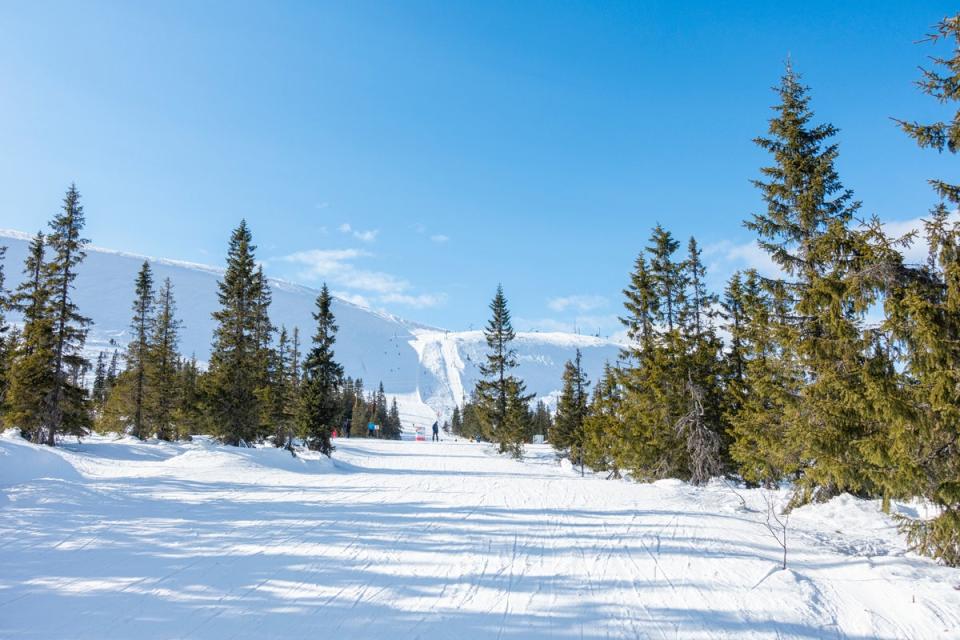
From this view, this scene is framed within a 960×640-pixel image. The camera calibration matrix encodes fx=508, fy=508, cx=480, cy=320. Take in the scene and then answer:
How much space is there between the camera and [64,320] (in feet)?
78.1

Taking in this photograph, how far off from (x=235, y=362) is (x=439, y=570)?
2312 centimetres

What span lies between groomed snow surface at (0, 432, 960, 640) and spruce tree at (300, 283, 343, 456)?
16454 millimetres

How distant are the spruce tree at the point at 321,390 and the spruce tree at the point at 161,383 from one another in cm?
946

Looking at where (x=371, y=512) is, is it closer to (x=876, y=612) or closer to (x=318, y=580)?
(x=318, y=580)

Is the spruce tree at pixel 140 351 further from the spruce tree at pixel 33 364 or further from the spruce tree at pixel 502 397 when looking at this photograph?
the spruce tree at pixel 502 397

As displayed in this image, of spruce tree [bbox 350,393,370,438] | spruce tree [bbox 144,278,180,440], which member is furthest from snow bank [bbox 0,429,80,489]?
spruce tree [bbox 350,393,370,438]

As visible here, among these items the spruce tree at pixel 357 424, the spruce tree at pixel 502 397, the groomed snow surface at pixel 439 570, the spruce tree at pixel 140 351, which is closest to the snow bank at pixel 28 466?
the groomed snow surface at pixel 439 570

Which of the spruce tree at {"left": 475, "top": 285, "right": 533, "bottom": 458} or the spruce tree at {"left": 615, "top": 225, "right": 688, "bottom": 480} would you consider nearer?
the spruce tree at {"left": 615, "top": 225, "right": 688, "bottom": 480}

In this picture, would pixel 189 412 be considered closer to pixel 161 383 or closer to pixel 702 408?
pixel 161 383

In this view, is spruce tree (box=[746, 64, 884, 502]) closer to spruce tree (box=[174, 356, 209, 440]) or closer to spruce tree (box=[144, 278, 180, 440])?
spruce tree (box=[174, 356, 209, 440])

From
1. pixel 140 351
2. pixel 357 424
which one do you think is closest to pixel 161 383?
pixel 140 351

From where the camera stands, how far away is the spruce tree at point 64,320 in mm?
23281

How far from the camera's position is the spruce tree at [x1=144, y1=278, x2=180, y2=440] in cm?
3281

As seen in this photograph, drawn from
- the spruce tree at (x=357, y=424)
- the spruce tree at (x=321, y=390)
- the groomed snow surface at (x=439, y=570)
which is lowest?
the spruce tree at (x=357, y=424)
